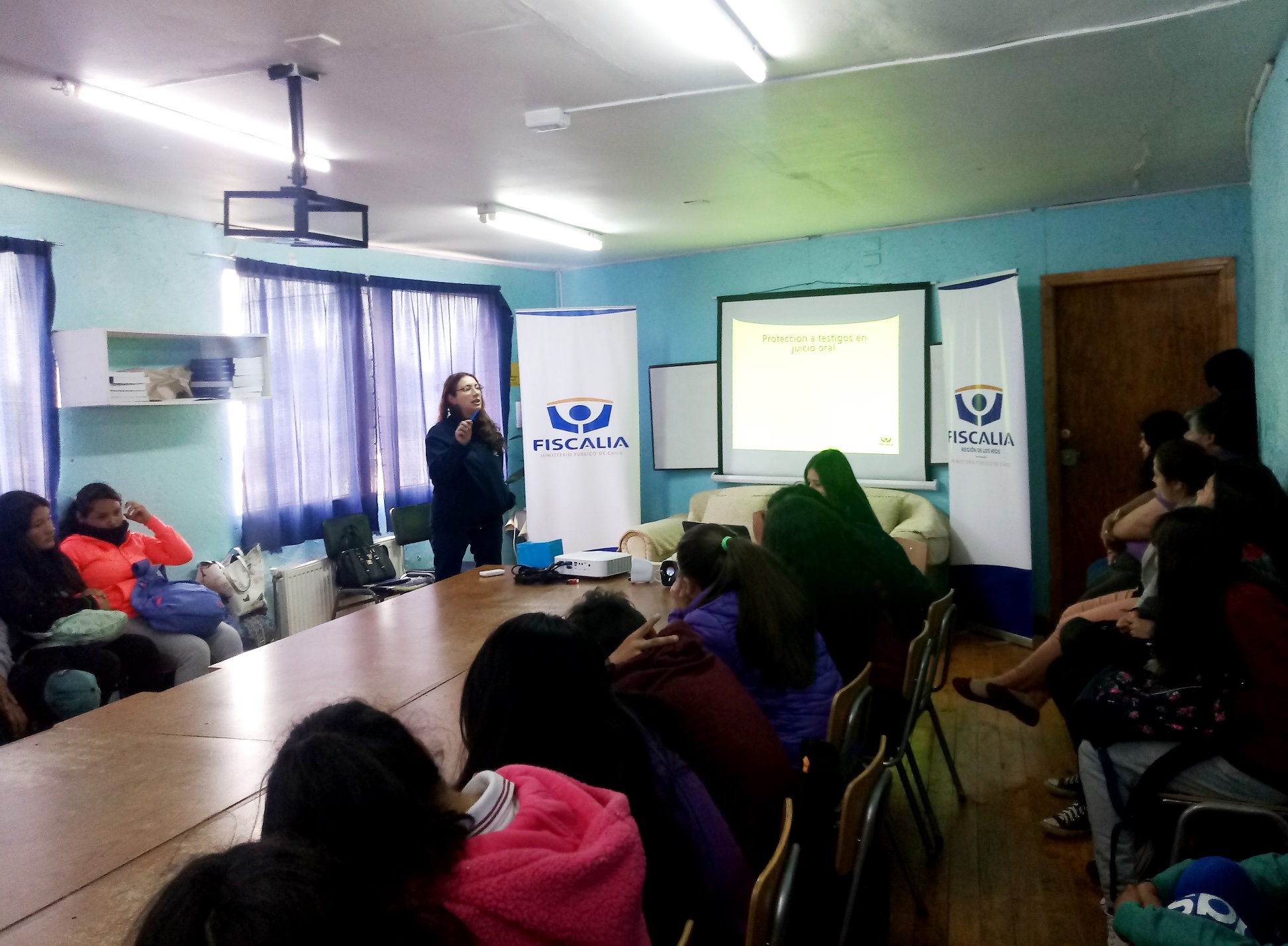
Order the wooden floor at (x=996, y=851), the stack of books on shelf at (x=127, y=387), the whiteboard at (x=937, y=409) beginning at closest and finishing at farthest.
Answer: the wooden floor at (x=996, y=851) → the stack of books on shelf at (x=127, y=387) → the whiteboard at (x=937, y=409)

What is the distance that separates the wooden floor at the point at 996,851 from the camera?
2557 millimetres

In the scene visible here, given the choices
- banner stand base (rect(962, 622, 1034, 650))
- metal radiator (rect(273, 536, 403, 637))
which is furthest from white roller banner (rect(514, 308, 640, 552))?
banner stand base (rect(962, 622, 1034, 650))

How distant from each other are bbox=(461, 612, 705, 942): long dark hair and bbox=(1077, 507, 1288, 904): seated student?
1485 millimetres

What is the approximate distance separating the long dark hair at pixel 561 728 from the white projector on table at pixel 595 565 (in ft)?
7.62

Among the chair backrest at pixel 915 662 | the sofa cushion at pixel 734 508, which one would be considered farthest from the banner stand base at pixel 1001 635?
the chair backrest at pixel 915 662

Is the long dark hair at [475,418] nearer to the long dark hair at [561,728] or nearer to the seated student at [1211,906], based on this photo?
the long dark hair at [561,728]

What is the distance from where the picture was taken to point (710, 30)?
2498 millimetres

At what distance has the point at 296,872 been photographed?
31.3 inches

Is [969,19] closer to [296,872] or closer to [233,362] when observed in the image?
[296,872]

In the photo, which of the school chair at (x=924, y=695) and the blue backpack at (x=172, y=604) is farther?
the blue backpack at (x=172, y=604)

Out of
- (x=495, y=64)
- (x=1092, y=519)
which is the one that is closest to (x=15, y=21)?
(x=495, y=64)

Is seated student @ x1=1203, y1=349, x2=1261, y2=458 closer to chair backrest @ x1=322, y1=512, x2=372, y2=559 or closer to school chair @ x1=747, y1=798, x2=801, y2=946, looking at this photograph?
A: school chair @ x1=747, y1=798, x2=801, y2=946

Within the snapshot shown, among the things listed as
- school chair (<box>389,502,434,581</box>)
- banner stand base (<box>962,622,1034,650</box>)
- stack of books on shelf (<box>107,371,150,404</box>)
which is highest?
stack of books on shelf (<box>107,371,150,404</box>)

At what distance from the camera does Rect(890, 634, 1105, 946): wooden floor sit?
256 centimetres
